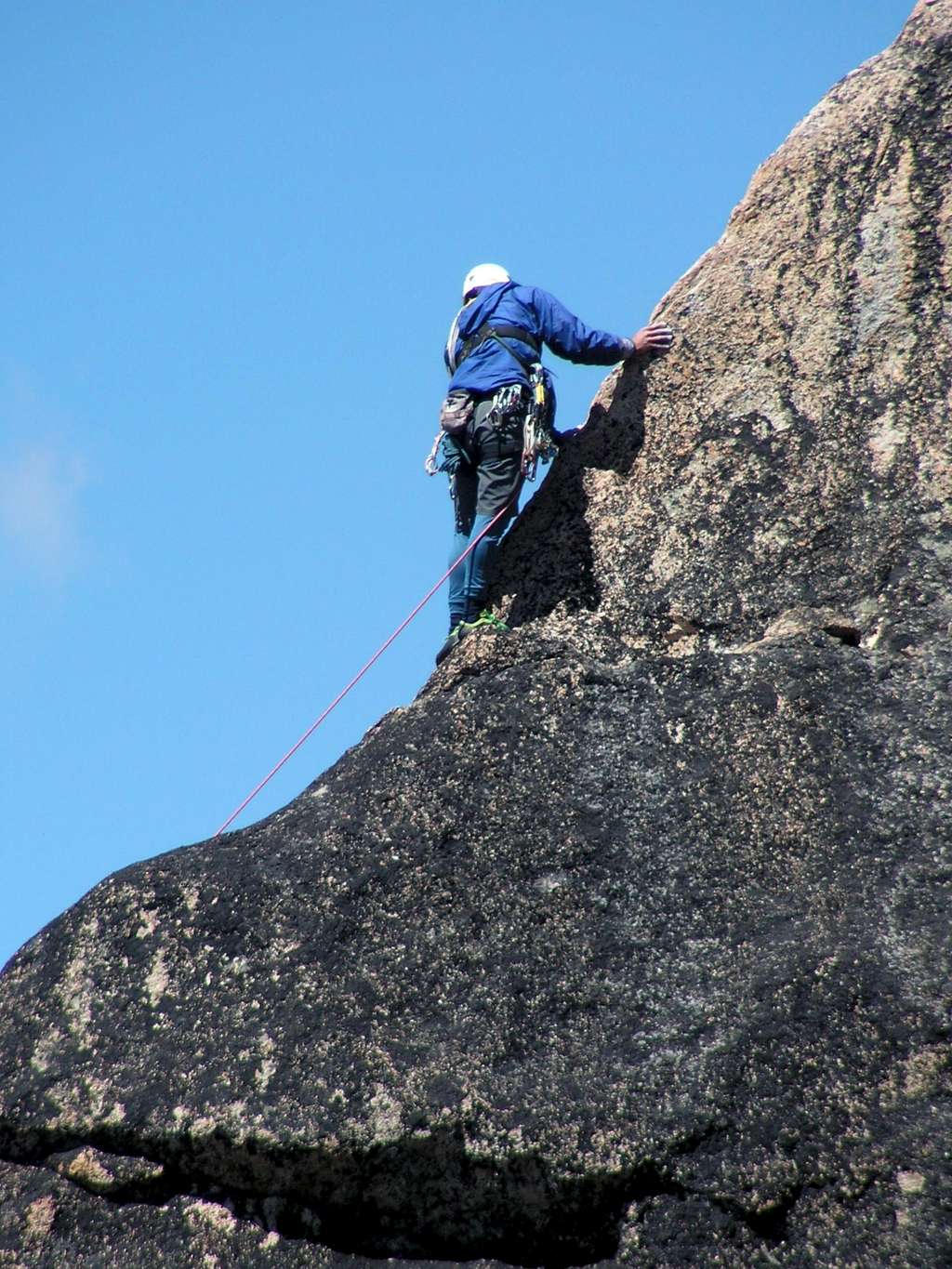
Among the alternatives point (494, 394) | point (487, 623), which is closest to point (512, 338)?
point (494, 394)

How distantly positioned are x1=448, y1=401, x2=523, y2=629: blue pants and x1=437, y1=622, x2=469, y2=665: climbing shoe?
0.08 m

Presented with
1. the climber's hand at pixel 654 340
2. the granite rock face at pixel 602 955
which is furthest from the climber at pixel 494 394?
the granite rock face at pixel 602 955

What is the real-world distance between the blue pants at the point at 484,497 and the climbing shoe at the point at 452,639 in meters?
0.08

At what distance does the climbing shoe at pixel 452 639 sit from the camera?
24.5ft

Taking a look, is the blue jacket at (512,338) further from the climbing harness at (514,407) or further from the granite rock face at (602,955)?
the granite rock face at (602,955)

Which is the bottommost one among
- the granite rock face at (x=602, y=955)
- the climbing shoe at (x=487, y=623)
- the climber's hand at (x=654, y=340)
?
the granite rock face at (x=602, y=955)

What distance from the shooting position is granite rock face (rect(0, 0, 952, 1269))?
4.80m

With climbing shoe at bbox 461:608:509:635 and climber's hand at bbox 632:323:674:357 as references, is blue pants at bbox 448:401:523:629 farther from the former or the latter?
climber's hand at bbox 632:323:674:357

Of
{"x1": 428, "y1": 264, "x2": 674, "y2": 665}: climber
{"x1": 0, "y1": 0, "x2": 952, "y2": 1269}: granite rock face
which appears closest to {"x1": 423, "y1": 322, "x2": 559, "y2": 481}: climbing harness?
{"x1": 428, "y1": 264, "x2": 674, "y2": 665}: climber

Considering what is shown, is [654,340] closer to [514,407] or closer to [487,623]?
[514,407]

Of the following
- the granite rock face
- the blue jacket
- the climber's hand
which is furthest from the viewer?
the blue jacket

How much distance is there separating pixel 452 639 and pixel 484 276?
7.00ft

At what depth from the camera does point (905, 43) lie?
25.1 feet

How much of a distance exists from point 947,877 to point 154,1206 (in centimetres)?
301
